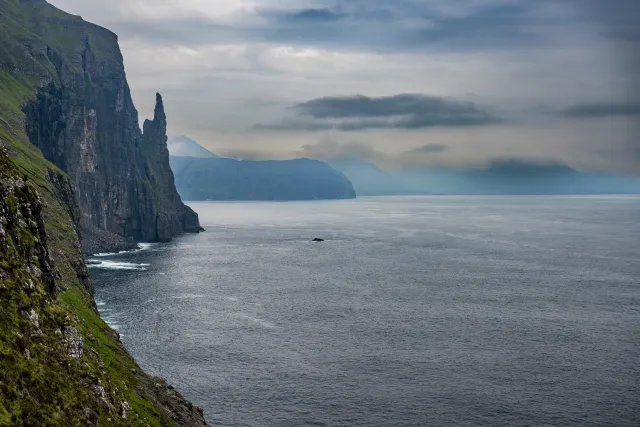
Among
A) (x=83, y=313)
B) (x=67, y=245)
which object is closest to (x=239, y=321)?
(x=67, y=245)

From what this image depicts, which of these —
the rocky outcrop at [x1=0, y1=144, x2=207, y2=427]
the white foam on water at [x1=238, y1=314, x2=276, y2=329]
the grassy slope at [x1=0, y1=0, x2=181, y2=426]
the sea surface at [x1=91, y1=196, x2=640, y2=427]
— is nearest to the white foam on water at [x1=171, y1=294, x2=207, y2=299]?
the sea surface at [x1=91, y1=196, x2=640, y2=427]

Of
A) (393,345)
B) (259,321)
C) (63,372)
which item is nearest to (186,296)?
(259,321)

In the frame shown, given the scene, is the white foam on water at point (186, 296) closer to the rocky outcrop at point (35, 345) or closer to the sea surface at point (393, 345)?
the sea surface at point (393, 345)

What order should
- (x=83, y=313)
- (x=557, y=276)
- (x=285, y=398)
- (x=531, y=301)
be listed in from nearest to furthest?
(x=83, y=313) → (x=285, y=398) → (x=531, y=301) → (x=557, y=276)

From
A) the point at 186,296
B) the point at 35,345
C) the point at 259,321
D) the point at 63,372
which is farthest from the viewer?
the point at 186,296

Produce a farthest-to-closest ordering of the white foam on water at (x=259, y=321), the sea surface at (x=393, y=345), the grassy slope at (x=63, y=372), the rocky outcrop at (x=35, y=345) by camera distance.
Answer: the white foam on water at (x=259, y=321) < the sea surface at (x=393, y=345) < the rocky outcrop at (x=35, y=345) < the grassy slope at (x=63, y=372)

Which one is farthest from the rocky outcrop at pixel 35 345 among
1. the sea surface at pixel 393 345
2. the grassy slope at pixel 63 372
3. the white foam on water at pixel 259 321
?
the white foam on water at pixel 259 321

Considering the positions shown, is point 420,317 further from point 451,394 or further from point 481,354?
point 451,394

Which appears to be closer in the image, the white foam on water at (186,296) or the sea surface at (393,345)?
the sea surface at (393,345)

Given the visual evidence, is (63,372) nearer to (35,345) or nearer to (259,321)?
(35,345)

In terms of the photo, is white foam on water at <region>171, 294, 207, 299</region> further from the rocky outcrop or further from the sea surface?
the rocky outcrop

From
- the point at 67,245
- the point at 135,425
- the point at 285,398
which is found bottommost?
the point at 285,398
